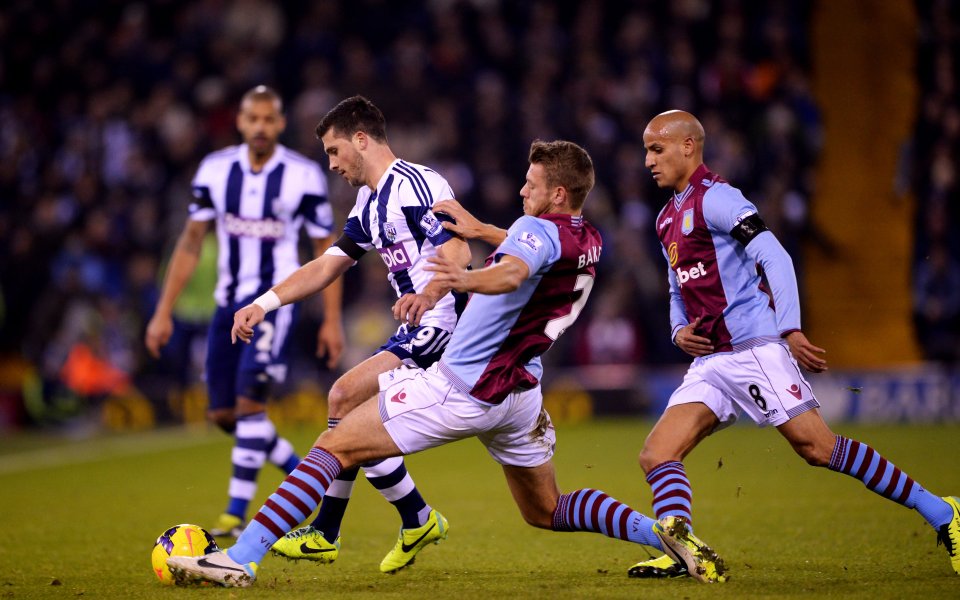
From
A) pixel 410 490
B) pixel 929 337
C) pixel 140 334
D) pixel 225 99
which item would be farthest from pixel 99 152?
pixel 410 490

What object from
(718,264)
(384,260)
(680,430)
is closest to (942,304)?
(718,264)

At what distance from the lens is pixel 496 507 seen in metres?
9.05

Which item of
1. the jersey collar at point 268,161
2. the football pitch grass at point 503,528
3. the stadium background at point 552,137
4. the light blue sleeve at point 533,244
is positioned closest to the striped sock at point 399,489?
the football pitch grass at point 503,528

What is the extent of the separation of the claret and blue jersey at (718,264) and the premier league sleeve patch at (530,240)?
1086 millimetres

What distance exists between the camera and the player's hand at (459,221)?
5.75 m

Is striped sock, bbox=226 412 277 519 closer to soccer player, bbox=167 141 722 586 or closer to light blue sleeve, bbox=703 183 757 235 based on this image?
soccer player, bbox=167 141 722 586

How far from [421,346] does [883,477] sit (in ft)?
7.56

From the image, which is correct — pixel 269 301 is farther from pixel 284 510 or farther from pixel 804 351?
pixel 804 351

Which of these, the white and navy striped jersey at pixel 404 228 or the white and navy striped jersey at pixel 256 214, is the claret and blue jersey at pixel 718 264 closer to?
the white and navy striped jersey at pixel 404 228

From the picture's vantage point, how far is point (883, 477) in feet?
19.7

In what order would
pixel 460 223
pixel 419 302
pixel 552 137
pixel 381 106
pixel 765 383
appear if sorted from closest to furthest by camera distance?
1. pixel 419 302
2. pixel 460 223
3. pixel 765 383
4. pixel 552 137
5. pixel 381 106

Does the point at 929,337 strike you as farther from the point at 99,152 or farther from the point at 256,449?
the point at 99,152

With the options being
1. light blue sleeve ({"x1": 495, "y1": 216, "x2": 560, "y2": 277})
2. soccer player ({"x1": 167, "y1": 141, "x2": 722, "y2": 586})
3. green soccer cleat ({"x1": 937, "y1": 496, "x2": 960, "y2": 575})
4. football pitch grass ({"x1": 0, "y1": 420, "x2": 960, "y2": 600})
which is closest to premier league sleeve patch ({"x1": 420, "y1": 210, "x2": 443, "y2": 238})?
soccer player ({"x1": 167, "y1": 141, "x2": 722, "y2": 586})

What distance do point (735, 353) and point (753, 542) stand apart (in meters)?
1.50
